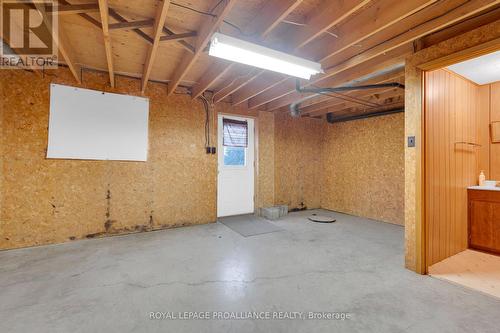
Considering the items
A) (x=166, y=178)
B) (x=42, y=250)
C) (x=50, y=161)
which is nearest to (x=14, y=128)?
(x=50, y=161)

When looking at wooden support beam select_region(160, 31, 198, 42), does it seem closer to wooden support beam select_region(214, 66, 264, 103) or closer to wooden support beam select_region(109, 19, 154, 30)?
wooden support beam select_region(109, 19, 154, 30)

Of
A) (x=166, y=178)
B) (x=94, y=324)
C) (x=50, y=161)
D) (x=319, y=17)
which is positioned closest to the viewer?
(x=94, y=324)

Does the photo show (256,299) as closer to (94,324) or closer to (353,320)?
(353,320)

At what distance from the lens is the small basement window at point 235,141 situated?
4930 mm

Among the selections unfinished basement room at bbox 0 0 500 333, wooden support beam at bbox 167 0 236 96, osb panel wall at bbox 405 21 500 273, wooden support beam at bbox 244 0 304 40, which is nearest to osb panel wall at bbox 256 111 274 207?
unfinished basement room at bbox 0 0 500 333

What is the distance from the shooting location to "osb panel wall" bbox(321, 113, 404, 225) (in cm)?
461

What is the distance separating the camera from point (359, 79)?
10.4ft

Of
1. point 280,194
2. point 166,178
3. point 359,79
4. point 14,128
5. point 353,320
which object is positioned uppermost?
point 359,79

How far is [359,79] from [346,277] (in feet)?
8.52

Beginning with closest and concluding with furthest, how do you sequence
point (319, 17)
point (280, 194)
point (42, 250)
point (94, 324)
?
1. point (94, 324)
2. point (319, 17)
3. point (42, 250)
4. point (280, 194)

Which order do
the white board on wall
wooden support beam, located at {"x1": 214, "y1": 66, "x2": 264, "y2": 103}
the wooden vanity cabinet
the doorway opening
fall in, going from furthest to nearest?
the white board on wall → wooden support beam, located at {"x1": 214, "y1": 66, "x2": 264, "y2": 103} → the wooden vanity cabinet → the doorway opening

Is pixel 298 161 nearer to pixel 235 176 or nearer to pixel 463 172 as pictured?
pixel 235 176

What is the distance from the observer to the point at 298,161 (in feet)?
19.0

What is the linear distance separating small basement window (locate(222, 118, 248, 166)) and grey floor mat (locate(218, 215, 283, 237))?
1213mm
